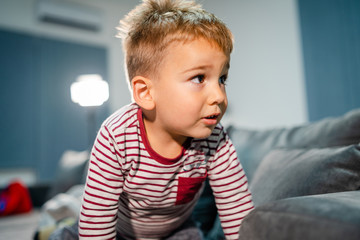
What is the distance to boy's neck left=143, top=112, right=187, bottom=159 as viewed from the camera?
838mm

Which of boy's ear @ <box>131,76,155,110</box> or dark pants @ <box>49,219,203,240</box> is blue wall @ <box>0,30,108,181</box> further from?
boy's ear @ <box>131,76,155,110</box>

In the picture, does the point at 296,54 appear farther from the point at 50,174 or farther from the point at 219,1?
the point at 50,174

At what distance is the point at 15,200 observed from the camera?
8.64ft

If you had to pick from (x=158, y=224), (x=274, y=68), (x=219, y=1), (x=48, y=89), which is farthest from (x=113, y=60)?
(x=158, y=224)

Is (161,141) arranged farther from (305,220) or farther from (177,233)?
(305,220)

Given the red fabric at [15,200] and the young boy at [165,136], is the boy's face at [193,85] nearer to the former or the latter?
the young boy at [165,136]

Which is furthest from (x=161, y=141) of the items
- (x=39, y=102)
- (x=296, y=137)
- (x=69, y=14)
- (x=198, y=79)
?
(x=69, y=14)

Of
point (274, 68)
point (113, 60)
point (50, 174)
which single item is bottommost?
point (50, 174)

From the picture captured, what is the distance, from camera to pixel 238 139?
4.86 feet

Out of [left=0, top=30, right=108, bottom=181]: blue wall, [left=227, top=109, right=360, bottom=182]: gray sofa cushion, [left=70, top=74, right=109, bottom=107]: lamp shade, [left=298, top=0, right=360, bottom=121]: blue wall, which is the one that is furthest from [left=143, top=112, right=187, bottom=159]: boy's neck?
[left=0, top=30, right=108, bottom=181]: blue wall

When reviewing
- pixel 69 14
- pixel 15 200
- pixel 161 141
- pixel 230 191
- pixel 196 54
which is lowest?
pixel 15 200

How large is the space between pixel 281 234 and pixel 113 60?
4.71m

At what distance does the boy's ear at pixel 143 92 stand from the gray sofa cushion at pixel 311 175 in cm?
45

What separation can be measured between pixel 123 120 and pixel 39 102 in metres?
3.68
